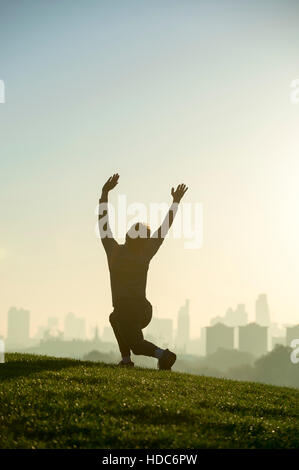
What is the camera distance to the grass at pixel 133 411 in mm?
9688

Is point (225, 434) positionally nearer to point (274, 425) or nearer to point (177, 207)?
point (274, 425)

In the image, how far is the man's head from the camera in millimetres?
16734

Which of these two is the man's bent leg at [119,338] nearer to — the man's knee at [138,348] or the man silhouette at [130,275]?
the man silhouette at [130,275]

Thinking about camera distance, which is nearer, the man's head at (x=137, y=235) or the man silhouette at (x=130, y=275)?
the man silhouette at (x=130, y=275)

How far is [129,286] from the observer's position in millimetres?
16547

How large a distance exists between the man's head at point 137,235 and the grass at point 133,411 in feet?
12.2

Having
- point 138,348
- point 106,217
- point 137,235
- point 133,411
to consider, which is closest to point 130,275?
point 137,235

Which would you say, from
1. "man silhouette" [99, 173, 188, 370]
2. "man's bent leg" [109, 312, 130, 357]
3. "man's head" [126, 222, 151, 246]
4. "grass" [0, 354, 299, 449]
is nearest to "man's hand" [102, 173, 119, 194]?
"man silhouette" [99, 173, 188, 370]

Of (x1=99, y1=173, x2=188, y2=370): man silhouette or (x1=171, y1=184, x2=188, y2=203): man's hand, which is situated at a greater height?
(x1=171, y1=184, x2=188, y2=203): man's hand

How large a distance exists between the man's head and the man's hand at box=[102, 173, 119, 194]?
1242 millimetres

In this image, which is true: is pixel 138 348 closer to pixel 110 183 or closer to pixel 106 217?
pixel 106 217

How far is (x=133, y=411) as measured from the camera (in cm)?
1095

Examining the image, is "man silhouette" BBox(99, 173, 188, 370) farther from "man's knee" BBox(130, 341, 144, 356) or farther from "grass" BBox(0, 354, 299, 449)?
"grass" BBox(0, 354, 299, 449)

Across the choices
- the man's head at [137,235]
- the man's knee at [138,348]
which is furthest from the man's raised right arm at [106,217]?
the man's knee at [138,348]
